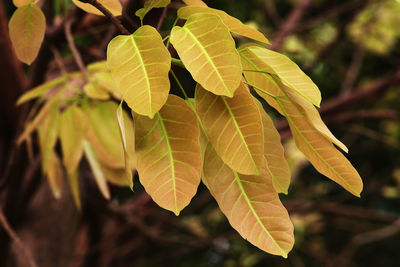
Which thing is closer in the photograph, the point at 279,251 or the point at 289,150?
the point at 279,251

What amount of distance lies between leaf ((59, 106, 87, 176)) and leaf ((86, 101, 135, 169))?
0.03 m

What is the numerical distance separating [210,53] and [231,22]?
57 mm

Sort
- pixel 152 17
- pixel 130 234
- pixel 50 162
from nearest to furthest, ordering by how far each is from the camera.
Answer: pixel 152 17
pixel 50 162
pixel 130 234

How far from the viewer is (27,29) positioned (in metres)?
0.50

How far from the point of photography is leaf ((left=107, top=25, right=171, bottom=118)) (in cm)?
39

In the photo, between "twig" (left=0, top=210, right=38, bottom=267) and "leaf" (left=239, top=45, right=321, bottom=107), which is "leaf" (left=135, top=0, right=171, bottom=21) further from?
"twig" (left=0, top=210, right=38, bottom=267)

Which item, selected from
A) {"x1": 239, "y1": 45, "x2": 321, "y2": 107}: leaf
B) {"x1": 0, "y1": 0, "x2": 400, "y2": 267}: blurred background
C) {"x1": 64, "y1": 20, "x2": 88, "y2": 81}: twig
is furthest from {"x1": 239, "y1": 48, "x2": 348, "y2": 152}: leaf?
{"x1": 64, "y1": 20, "x2": 88, "y2": 81}: twig

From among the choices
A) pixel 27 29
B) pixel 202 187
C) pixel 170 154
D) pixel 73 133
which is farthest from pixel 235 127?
pixel 202 187

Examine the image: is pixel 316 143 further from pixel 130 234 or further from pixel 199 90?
pixel 130 234

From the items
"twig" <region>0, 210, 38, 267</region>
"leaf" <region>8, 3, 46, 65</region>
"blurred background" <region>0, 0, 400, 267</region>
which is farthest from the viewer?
Result: "blurred background" <region>0, 0, 400, 267</region>

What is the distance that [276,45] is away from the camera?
5.07ft

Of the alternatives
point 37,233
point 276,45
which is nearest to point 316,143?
point 37,233

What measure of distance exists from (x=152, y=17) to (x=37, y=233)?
2.92 feet

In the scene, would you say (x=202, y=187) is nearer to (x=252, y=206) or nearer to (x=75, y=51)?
(x=75, y=51)
